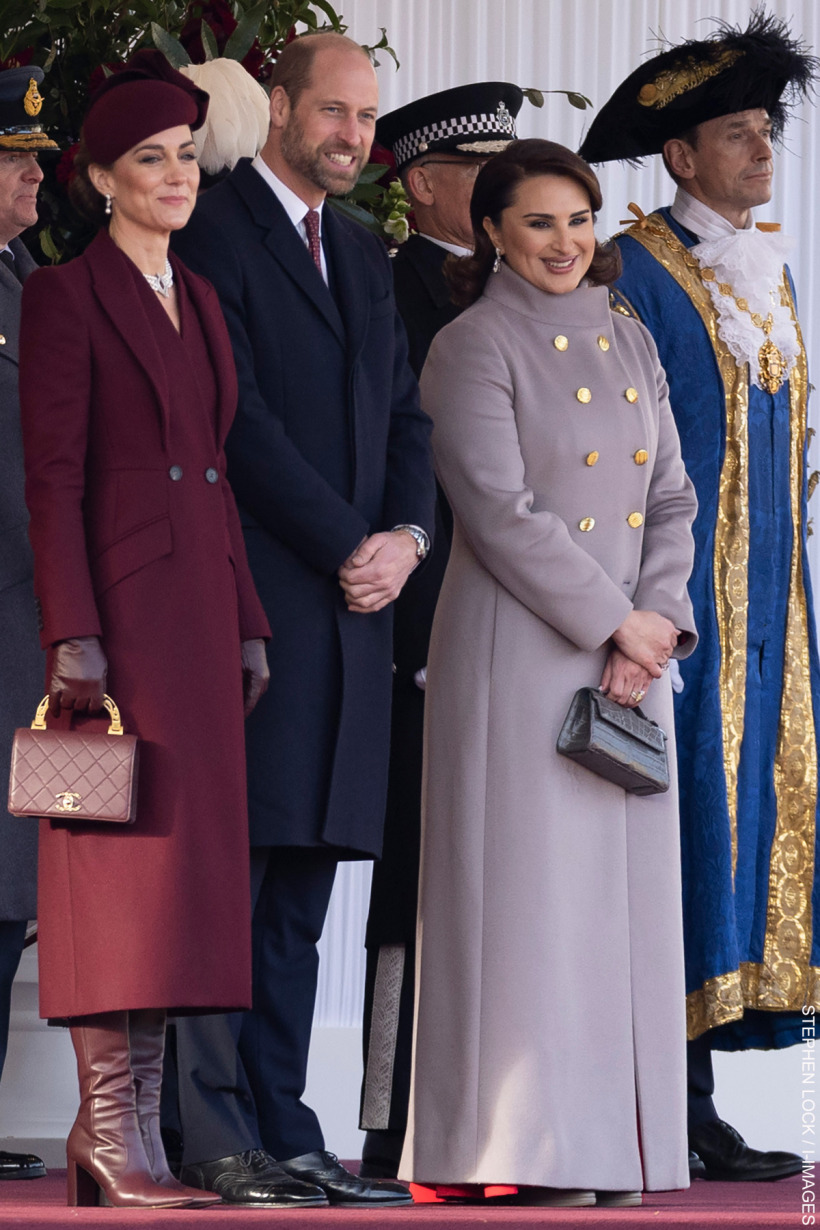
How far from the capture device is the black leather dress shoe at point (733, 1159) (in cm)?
357

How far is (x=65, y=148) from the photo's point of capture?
393 centimetres

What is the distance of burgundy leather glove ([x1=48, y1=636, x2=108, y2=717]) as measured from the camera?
8.63 feet

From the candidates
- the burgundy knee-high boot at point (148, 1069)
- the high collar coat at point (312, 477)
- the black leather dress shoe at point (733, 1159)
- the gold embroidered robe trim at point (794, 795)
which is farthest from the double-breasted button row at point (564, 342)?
the black leather dress shoe at point (733, 1159)

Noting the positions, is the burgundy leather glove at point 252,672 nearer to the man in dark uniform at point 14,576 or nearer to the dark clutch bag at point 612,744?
the dark clutch bag at point 612,744

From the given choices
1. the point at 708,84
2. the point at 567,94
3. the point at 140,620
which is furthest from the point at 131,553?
the point at 567,94

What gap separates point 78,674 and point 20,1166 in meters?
1.16

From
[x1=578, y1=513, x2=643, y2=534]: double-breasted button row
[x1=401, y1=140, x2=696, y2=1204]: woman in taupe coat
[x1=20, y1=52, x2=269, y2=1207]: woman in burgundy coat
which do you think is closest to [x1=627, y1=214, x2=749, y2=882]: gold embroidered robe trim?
[x1=401, y1=140, x2=696, y2=1204]: woman in taupe coat

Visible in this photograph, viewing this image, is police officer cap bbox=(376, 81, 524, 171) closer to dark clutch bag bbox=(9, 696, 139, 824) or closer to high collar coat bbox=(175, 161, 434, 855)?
high collar coat bbox=(175, 161, 434, 855)

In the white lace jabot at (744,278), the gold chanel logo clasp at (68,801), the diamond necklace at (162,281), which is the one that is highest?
the white lace jabot at (744,278)

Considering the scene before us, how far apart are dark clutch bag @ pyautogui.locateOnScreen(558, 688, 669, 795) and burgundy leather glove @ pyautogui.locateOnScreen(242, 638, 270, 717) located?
1.52 feet

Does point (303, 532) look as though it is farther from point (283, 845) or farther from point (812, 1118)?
point (812, 1118)

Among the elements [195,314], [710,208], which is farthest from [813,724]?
[195,314]

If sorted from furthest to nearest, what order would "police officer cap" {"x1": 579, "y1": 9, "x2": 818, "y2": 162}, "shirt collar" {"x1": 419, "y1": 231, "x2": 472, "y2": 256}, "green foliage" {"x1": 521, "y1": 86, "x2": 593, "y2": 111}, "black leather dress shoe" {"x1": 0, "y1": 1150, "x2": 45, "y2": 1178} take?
"green foliage" {"x1": 521, "y1": 86, "x2": 593, "y2": 111}
"police officer cap" {"x1": 579, "y1": 9, "x2": 818, "y2": 162}
"shirt collar" {"x1": 419, "y1": 231, "x2": 472, "y2": 256}
"black leather dress shoe" {"x1": 0, "y1": 1150, "x2": 45, "y2": 1178}

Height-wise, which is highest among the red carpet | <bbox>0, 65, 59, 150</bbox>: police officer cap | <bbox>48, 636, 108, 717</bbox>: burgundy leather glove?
<bbox>0, 65, 59, 150</bbox>: police officer cap
